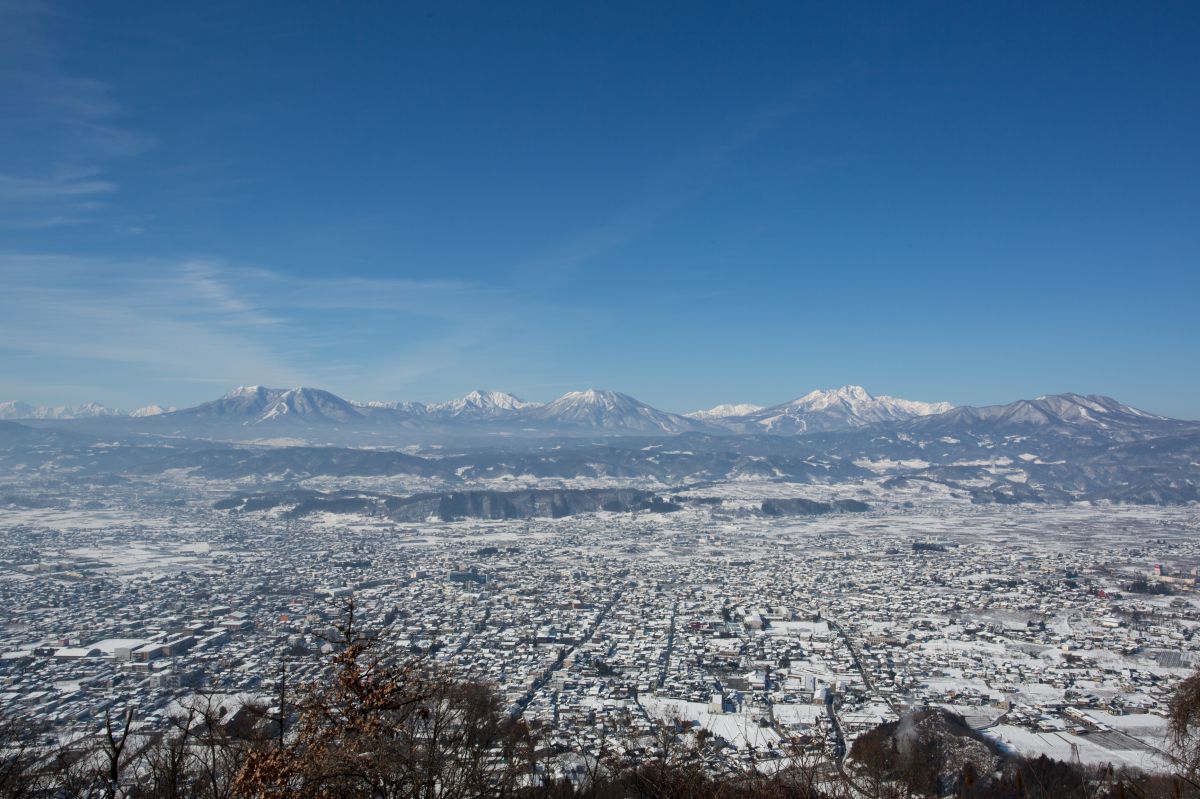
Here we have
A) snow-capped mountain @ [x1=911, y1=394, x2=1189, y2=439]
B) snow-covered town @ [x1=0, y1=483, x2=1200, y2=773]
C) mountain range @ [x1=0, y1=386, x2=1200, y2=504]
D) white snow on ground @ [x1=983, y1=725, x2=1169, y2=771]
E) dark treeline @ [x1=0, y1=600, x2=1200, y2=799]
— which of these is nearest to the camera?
dark treeline @ [x1=0, y1=600, x2=1200, y2=799]

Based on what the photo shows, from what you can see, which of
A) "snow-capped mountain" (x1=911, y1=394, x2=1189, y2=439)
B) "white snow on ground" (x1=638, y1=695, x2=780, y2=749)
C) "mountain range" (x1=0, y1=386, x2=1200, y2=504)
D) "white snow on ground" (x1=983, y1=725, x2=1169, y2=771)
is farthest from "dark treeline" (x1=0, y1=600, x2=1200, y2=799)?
"snow-capped mountain" (x1=911, y1=394, x2=1189, y2=439)

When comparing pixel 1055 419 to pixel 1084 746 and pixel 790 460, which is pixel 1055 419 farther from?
pixel 1084 746

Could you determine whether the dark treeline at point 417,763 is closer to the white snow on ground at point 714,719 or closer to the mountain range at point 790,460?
the white snow on ground at point 714,719

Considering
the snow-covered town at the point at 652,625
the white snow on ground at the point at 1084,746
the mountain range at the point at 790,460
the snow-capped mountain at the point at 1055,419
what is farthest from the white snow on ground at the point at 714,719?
the snow-capped mountain at the point at 1055,419

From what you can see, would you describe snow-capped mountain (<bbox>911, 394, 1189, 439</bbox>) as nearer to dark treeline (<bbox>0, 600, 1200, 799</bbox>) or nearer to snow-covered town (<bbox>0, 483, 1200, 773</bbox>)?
snow-covered town (<bbox>0, 483, 1200, 773</bbox>)

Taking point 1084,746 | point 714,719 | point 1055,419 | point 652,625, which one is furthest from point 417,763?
point 1055,419

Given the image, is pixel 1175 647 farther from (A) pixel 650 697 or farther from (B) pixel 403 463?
(B) pixel 403 463

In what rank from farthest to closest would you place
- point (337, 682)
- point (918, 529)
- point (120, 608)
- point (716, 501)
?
point (716, 501), point (918, 529), point (120, 608), point (337, 682)

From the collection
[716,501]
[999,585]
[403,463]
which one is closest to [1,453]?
[403,463]
